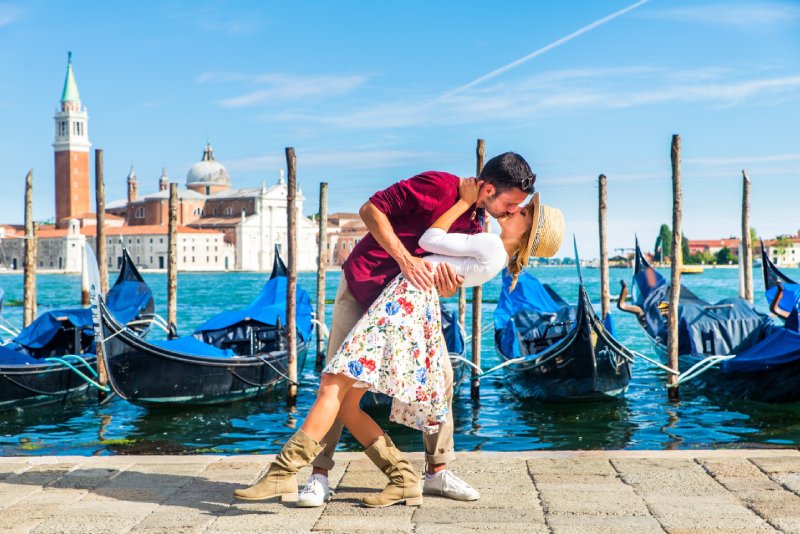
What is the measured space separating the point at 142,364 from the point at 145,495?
384 cm

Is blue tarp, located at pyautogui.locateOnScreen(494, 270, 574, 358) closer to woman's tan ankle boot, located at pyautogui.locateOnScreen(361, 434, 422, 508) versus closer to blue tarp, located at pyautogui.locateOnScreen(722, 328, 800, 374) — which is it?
blue tarp, located at pyautogui.locateOnScreen(722, 328, 800, 374)

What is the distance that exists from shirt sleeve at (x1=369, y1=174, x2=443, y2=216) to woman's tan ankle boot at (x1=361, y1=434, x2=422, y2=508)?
573 millimetres

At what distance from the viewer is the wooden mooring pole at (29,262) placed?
9.45 meters

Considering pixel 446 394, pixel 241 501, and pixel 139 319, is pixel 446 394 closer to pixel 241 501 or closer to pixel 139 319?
pixel 241 501

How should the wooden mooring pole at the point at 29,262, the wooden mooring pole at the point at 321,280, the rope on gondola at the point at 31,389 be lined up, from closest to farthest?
1. the rope on gondola at the point at 31,389
2. the wooden mooring pole at the point at 321,280
3. the wooden mooring pole at the point at 29,262

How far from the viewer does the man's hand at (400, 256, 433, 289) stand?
214 cm

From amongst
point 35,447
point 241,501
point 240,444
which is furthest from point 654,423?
point 241,501

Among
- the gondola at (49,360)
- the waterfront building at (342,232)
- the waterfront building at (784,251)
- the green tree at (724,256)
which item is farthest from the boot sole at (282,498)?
the green tree at (724,256)

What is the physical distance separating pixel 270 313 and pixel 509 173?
568 cm

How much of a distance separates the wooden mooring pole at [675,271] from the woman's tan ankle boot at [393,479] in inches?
179

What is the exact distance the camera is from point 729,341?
7223 mm

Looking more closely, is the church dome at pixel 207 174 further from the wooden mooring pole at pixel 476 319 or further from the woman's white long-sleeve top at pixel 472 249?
the woman's white long-sleeve top at pixel 472 249

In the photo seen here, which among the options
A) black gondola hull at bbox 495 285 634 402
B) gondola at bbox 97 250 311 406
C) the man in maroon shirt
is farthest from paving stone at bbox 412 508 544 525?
black gondola hull at bbox 495 285 634 402

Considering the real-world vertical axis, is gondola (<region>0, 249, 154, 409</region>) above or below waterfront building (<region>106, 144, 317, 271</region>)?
below
